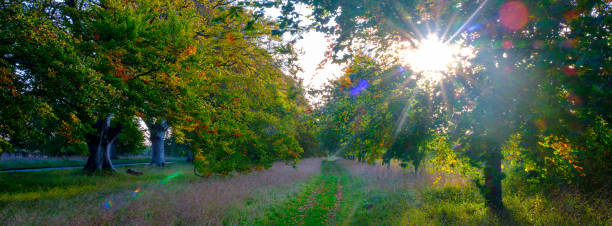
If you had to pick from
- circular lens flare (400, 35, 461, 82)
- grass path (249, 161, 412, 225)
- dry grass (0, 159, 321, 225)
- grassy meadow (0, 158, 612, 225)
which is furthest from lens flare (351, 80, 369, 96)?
dry grass (0, 159, 321, 225)

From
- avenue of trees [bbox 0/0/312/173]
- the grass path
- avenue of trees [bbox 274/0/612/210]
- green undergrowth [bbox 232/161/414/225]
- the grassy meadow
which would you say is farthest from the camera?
the grass path

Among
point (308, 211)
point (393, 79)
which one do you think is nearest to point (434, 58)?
point (393, 79)

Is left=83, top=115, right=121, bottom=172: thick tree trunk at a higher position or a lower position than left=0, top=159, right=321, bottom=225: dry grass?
higher

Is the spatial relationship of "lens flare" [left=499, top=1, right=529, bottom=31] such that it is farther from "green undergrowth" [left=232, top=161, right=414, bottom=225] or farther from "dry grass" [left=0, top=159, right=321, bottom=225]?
"dry grass" [left=0, top=159, right=321, bottom=225]

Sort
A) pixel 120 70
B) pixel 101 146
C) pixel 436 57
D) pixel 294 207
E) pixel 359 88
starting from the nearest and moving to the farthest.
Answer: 1. pixel 436 57
2. pixel 359 88
3. pixel 120 70
4. pixel 294 207
5. pixel 101 146

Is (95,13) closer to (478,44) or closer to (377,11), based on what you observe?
(377,11)

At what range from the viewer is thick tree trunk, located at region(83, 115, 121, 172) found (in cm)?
1791

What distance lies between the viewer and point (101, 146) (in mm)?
18641

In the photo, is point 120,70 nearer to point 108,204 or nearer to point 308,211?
point 108,204

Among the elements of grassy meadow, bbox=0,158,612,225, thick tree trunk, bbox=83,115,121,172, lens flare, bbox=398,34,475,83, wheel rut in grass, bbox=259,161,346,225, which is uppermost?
lens flare, bbox=398,34,475,83

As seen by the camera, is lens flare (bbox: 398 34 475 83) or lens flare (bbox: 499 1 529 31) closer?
lens flare (bbox: 499 1 529 31)

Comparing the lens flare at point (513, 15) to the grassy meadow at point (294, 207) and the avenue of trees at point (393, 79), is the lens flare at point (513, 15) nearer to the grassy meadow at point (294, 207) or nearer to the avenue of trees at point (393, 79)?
the avenue of trees at point (393, 79)

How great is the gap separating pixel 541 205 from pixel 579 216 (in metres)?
1.08

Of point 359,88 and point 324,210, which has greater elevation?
point 359,88
